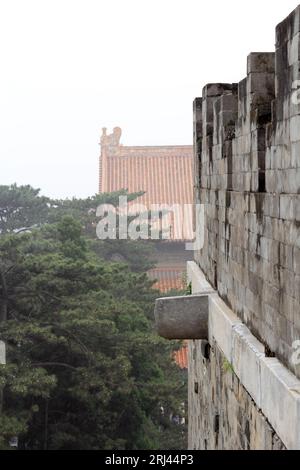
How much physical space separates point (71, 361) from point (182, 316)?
28.7ft

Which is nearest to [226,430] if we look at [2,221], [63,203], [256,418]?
[256,418]

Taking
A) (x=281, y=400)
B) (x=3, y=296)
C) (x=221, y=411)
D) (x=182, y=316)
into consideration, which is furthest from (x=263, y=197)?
(x=3, y=296)

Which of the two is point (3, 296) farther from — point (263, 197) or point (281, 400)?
point (281, 400)

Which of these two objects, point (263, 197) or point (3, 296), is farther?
point (3, 296)

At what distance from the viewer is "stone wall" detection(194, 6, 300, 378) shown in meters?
3.95

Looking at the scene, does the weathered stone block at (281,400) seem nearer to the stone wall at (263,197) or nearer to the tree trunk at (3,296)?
the stone wall at (263,197)

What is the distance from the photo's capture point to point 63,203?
93.0 feet

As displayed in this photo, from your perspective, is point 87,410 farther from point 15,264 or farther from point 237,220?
point 237,220

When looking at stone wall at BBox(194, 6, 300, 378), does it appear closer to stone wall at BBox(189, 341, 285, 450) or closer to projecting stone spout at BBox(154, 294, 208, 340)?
stone wall at BBox(189, 341, 285, 450)

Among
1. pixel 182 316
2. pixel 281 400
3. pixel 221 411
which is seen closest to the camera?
pixel 281 400

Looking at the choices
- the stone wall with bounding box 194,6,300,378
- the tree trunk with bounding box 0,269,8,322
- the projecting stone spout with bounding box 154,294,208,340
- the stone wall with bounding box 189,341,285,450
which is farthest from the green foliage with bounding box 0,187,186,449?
the stone wall with bounding box 194,6,300,378

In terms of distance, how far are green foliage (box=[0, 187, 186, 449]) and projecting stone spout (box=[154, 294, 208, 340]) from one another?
22.4 ft

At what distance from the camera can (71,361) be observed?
600 inches
